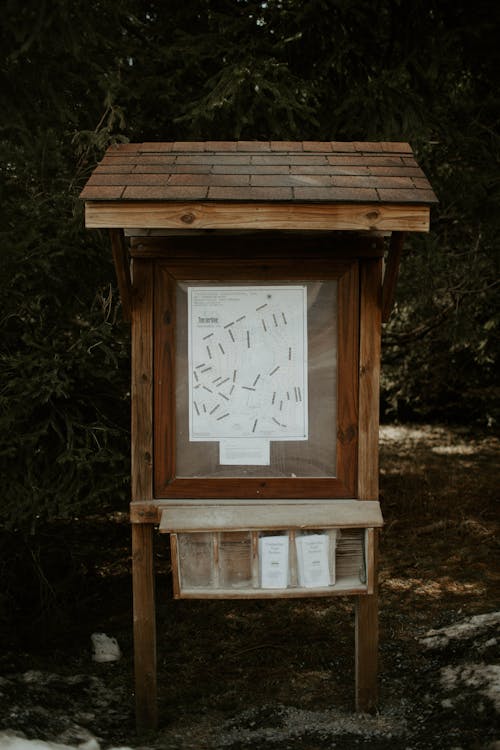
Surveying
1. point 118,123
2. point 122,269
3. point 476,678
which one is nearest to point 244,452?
point 122,269

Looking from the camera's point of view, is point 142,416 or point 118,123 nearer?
point 142,416

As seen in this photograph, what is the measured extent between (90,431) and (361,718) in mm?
2003

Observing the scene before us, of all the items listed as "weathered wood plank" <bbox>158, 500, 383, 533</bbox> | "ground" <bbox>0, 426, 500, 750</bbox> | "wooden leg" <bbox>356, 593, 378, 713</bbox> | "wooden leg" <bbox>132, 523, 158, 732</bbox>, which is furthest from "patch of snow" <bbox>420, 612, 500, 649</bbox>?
"wooden leg" <bbox>132, 523, 158, 732</bbox>

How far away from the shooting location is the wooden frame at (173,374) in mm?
3275

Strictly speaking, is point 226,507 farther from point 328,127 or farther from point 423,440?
point 423,440

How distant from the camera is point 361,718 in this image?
3436 millimetres

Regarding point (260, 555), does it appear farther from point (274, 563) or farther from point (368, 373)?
point (368, 373)


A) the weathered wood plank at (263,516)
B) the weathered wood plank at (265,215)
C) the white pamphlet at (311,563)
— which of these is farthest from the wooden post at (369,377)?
the weathered wood plank at (265,215)

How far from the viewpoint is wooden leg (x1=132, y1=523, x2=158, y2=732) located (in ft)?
11.2

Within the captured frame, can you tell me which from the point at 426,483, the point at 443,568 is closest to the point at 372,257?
the point at 443,568

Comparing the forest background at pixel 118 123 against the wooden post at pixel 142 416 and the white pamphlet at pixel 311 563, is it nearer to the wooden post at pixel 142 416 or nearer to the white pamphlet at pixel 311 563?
the wooden post at pixel 142 416

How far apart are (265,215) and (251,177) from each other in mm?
254

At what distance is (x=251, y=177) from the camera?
3.11 metres

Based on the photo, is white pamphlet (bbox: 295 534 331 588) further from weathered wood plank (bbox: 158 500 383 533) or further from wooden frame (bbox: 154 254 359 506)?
wooden frame (bbox: 154 254 359 506)
